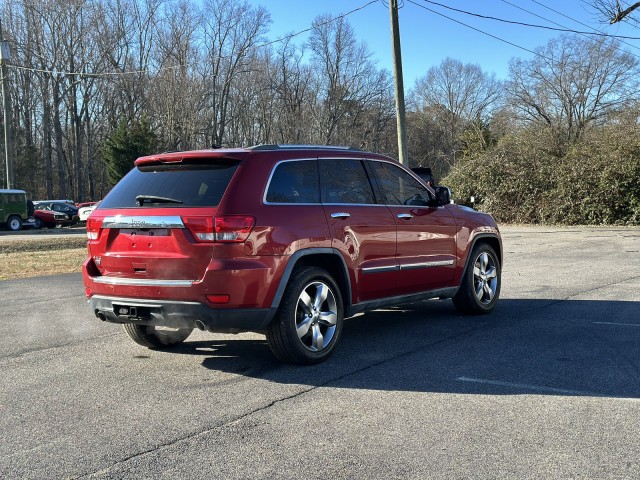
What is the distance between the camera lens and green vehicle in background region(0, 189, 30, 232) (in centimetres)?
3425

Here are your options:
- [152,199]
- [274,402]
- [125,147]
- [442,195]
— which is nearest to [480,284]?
[442,195]

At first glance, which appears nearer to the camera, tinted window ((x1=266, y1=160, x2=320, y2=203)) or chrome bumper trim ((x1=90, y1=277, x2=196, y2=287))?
chrome bumper trim ((x1=90, y1=277, x2=196, y2=287))

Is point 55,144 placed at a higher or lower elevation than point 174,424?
higher

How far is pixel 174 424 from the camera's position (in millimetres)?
4262

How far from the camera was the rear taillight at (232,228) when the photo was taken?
Result: 16.7 feet

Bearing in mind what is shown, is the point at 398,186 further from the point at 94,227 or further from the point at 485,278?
the point at 94,227

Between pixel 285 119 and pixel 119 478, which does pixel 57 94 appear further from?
pixel 119 478

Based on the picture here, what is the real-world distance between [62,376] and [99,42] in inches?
2343

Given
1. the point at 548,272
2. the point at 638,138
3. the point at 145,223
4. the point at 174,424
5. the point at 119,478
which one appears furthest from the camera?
the point at 638,138

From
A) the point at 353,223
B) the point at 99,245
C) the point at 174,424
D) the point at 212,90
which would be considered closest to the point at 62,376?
the point at 99,245

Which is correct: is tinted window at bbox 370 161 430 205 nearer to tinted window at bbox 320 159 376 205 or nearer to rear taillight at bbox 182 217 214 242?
tinted window at bbox 320 159 376 205

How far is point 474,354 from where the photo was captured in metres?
5.93

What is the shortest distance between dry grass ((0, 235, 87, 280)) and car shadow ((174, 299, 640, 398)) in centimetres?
886

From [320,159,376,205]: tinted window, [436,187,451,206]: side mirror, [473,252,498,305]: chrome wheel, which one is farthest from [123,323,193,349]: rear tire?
[473,252,498,305]: chrome wheel
